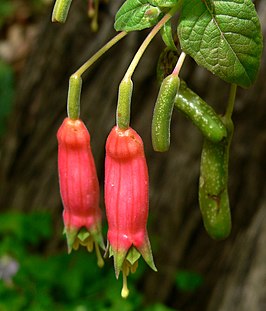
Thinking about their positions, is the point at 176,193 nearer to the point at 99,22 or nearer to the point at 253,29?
the point at 99,22

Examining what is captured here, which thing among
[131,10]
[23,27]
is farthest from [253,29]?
[23,27]

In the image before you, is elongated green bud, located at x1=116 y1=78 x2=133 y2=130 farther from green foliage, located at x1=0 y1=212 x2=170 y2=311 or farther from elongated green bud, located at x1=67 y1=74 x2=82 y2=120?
green foliage, located at x1=0 y1=212 x2=170 y2=311

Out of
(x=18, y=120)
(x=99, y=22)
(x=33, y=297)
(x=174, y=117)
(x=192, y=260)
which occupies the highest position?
(x=99, y=22)

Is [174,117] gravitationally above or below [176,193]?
above

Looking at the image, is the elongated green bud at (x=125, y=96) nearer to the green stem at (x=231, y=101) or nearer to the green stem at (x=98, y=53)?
the green stem at (x=98, y=53)

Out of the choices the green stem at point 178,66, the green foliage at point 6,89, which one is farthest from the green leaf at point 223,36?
the green foliage at point 6,89

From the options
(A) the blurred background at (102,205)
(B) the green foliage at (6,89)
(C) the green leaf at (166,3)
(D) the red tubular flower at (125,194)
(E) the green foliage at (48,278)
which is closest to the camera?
(C) the green leaf at (166,3)

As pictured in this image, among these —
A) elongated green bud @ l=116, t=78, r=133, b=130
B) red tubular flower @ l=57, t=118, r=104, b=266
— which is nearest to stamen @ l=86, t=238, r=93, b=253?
red tubular flower @ l=57, t=118, r=104, b=266
